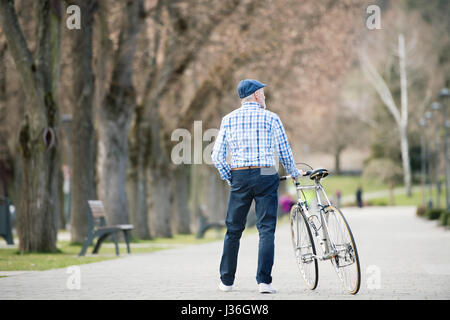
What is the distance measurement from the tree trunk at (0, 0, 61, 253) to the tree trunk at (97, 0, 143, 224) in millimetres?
4184

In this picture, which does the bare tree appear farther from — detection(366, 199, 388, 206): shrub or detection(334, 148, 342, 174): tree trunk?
detection(334, 148, 342, 174): tree trunk

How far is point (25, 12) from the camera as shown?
27.4 metres

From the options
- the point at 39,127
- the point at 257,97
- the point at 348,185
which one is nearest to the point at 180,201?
the point at 39,127

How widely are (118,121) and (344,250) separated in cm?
1431

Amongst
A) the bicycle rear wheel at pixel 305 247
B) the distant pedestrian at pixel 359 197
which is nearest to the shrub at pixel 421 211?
the distant pedestrian at pixel 359 197

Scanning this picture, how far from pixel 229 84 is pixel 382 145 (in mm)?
58453

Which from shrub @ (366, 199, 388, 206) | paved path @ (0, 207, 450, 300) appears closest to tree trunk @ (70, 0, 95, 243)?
paved path @ (0, 207, 450, 300)

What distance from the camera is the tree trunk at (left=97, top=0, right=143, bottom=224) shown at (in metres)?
21.6

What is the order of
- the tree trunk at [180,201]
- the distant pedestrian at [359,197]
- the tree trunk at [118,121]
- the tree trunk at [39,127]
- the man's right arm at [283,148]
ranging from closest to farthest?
the man's right arm at [283,148] → the tree trunk at [39,127] → the tree trunk at [118,121] → the tree trunk at [180,201] → the distant pedestrian at [359,197]

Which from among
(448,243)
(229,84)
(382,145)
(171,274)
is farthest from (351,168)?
(171,274)

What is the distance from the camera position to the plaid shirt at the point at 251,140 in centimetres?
A: 884

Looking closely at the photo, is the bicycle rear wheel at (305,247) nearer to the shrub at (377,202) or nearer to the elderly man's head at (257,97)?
the elderly man's head at (257,97)
